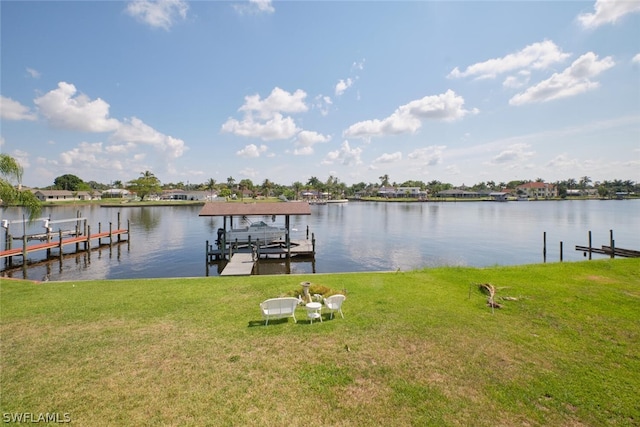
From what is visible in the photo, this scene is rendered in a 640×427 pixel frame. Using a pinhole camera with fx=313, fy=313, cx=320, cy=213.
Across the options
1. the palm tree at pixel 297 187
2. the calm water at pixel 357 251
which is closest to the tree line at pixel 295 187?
the palm tree at pixel 297 187

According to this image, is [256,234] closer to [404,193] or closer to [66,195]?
[66,195]

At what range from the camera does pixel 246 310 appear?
10312 mm

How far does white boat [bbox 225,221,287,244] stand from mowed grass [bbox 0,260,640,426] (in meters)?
16.7

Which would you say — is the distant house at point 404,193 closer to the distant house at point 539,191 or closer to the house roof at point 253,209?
the distant house at point 539,191

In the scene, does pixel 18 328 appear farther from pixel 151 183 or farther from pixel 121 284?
pixel 151 183

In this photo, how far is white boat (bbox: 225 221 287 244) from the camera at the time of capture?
28.8 metres

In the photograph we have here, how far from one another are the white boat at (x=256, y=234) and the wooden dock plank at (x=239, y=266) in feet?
12.2

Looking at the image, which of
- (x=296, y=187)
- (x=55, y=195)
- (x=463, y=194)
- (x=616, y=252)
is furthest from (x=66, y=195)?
(x=463, y=194)

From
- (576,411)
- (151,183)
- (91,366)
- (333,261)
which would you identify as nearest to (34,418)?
(91,366)

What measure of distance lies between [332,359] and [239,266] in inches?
616

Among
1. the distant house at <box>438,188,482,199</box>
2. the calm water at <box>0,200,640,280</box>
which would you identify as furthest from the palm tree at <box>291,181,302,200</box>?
the calm water at <box>0,200,640,280</box>

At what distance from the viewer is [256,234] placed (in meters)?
29.2

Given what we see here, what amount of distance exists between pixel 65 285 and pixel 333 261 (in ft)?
57.8

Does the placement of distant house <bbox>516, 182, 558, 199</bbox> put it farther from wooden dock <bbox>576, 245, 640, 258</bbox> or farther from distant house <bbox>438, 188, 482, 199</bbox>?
wooden dock <bbox>576, 245, 640, 258</bbox>
